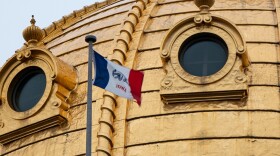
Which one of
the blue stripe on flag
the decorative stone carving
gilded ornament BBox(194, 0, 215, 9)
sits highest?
gilded ornament BBox(194, 0, 215, 9)

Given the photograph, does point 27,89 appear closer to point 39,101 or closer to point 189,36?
point 39,101

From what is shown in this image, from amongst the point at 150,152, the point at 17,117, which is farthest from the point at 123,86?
the point at 17,117

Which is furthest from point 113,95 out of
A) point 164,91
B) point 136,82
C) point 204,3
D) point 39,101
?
point 204,3

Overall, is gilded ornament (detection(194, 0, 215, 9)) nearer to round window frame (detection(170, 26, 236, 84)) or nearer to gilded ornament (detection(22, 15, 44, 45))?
round window frame (detection(170, 26, 236, 84))

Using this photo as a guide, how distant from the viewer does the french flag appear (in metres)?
36.4

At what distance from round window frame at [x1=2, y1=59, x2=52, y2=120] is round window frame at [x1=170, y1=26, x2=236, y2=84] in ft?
10.5

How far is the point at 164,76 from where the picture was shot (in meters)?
40.3

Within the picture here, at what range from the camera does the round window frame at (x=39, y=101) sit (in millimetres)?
41344

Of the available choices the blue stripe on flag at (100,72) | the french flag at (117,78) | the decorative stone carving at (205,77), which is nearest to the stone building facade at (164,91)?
the decorative stone carving at (205,77)

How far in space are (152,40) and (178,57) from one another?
62.6 inches

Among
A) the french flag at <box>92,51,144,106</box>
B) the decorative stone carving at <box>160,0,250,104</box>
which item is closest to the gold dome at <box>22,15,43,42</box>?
the decorative stone carving at <box>160,0,250,104</box>

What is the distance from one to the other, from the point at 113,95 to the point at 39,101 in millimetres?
2113

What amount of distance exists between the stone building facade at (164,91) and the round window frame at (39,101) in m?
0.02

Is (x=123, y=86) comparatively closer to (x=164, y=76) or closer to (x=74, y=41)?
(x=164, y=76)
